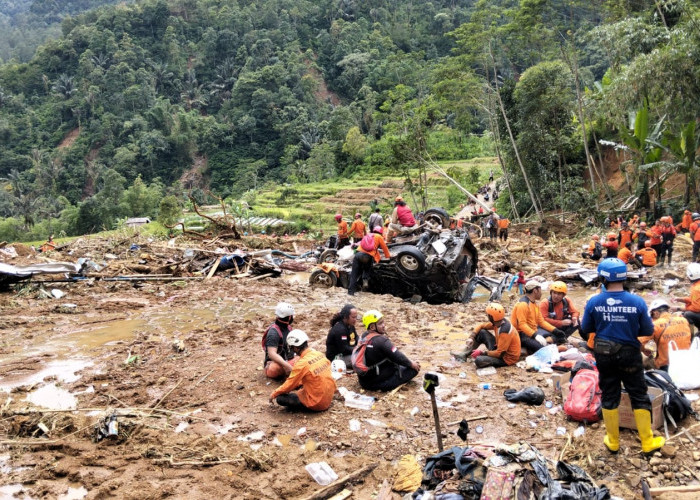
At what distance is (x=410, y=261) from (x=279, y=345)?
16.1 feet

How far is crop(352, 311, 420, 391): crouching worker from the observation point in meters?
5.75

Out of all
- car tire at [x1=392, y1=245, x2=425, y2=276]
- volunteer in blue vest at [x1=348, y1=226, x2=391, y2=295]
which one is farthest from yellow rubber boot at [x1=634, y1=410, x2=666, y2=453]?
volunteer in blue vest at [x1=348, y1=226, x2=391, y2=295]

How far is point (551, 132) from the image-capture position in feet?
79.6

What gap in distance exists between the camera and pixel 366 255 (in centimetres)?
1084

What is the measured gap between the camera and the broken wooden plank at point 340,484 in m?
4.12

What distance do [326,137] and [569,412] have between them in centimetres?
5607

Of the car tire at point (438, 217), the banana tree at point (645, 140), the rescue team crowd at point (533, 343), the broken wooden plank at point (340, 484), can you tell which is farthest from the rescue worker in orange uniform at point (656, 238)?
the broken wooden plank at point (340, 484)

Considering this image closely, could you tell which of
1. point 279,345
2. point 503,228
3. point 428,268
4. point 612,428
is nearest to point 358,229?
point 428,268

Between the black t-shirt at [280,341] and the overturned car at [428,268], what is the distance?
465 centimetres

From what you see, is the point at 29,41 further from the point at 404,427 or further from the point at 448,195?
the point at 404,427

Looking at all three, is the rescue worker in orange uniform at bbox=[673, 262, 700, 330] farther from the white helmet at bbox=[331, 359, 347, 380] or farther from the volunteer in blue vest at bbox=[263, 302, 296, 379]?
the volunteer in blue vest at bbox=[263, 302, 296, 379]

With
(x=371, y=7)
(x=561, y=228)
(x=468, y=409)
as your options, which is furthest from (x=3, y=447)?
(x=371, y=7)

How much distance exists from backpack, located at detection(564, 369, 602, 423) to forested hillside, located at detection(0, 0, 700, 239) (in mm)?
13623

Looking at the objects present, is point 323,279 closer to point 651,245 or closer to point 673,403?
point 651,245
